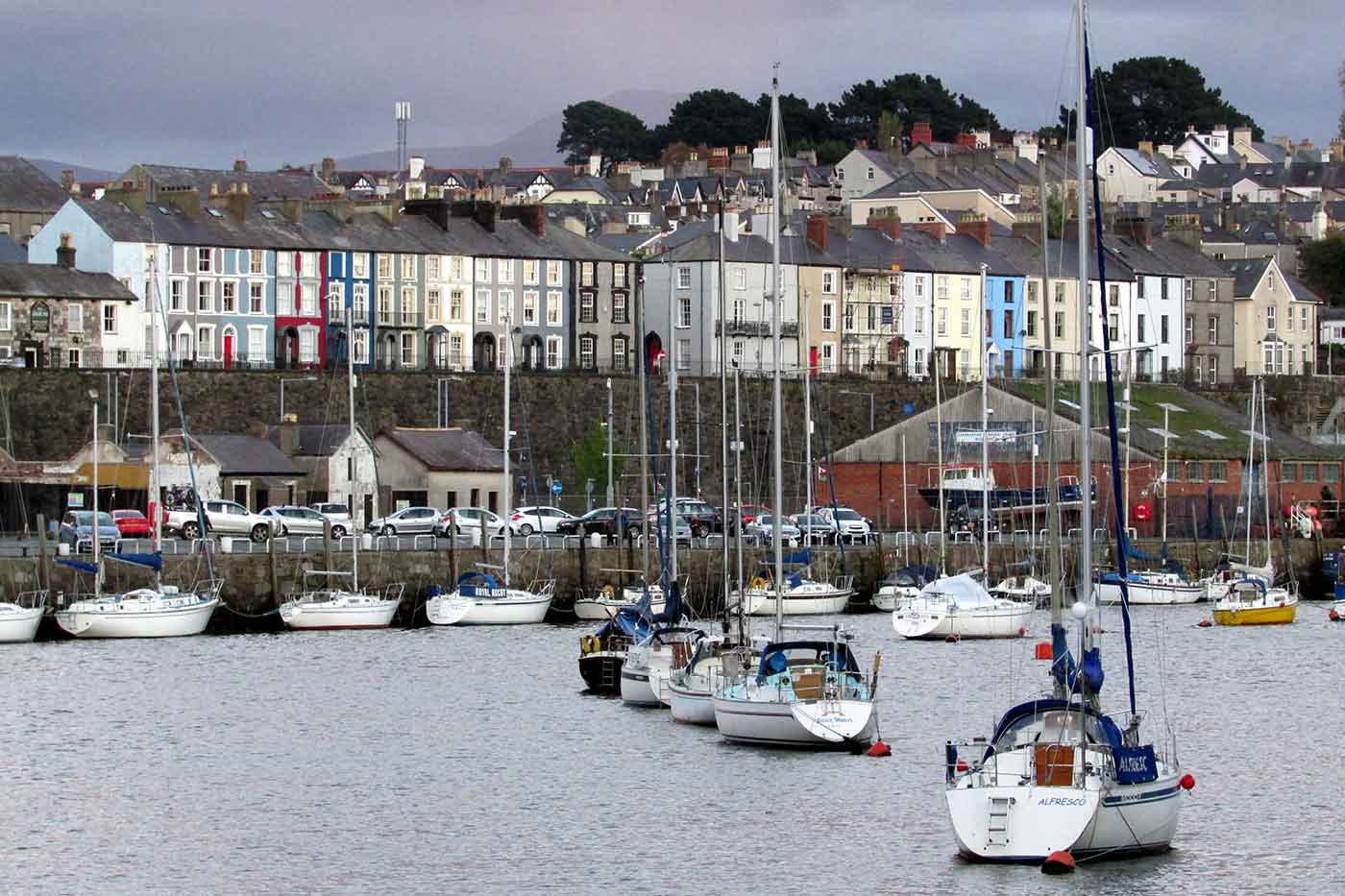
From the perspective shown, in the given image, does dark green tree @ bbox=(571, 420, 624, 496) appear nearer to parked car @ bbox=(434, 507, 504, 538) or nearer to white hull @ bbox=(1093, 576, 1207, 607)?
parked car @ bbox=(434, 507, 504, 538)

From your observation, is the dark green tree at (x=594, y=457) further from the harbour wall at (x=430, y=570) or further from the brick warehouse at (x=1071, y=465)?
the harbour wall at (x=430, y=570)

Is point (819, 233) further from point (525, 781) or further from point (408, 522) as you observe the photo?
point (525, 781)

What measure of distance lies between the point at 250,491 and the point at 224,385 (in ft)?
26.1

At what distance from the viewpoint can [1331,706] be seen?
155 ft

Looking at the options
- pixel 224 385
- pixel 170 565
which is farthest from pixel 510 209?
pixel 170 565

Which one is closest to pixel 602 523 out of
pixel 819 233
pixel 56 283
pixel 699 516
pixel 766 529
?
pixel 699 516

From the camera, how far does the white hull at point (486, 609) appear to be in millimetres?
61812

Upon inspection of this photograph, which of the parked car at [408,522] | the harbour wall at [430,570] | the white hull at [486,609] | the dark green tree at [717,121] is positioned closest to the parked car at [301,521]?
the parked car at [408,522]

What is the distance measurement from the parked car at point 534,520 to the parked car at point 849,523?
8037 millimetres

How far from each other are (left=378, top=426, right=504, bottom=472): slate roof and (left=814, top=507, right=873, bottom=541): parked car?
11113 mm

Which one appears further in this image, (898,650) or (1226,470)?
(1226,470)

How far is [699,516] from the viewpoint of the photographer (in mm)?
75938

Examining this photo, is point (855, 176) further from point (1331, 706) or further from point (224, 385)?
point (1331, 706)

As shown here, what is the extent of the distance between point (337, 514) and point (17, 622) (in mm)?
17199
